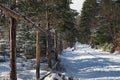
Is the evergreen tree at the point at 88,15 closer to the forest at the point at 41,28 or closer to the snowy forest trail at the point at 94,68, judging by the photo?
the forest at the point at 41,28

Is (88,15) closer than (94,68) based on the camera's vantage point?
No

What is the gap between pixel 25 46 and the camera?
120 feet

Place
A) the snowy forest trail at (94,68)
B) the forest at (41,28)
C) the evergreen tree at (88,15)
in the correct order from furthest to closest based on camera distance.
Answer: the evergreen tree at (88,15)
the snowy forest trail at (94,68)
the forest at (41,28)

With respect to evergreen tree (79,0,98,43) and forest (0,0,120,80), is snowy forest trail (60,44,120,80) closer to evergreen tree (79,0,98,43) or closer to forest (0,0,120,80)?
forest (0,0,120,80)

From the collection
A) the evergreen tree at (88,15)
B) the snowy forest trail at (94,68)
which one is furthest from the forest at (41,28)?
the evergreen tree at (88,15)

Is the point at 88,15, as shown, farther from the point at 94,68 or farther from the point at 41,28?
the point at 41,28

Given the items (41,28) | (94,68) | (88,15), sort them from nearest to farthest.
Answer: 1. (41,28)
2. (94,68)
3. (88,15)

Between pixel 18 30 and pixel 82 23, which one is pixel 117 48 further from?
pixel 82 23

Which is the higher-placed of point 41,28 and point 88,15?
point 41,28

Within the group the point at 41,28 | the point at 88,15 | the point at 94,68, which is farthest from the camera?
the point at 88,15

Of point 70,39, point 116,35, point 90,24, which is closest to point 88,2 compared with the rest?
point 90,24

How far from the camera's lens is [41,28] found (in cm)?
2175

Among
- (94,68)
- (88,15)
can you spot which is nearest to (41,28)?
(94,68)

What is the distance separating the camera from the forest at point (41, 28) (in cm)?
1811
